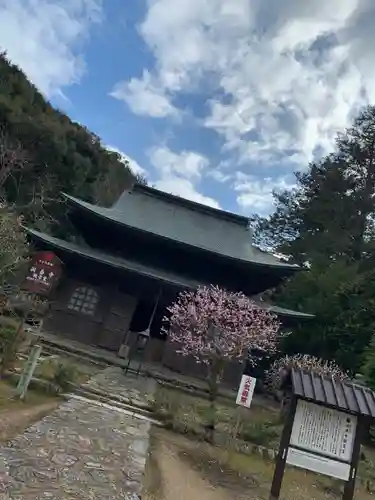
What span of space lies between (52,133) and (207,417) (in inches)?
976

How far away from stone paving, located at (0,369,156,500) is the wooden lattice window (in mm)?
7305

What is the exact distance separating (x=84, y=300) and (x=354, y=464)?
10.9 m

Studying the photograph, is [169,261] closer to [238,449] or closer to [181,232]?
[181,232]

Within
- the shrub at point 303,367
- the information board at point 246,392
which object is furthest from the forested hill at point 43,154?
the information board at point 246,392

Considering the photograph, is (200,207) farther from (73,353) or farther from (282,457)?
(282,457)

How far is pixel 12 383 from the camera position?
25.2 feet

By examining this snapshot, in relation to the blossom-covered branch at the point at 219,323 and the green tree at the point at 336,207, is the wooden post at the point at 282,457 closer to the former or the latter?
the blossom-covered branch at the point at 219,323

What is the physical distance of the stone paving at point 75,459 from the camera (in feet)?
12.5

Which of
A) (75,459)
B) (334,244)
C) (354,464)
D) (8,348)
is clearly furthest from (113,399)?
(334,244)

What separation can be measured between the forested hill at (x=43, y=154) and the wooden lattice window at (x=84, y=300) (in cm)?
1122

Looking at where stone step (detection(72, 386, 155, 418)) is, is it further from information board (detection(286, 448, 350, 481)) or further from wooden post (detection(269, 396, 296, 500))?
information board (detection(286, 448, 350, 481))

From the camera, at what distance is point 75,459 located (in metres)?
4.79

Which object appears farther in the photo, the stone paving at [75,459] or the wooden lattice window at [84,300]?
the wooden lattice window at [84,300]

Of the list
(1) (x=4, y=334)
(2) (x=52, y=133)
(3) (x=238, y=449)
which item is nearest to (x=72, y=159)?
(2) (x=52, y=133)
